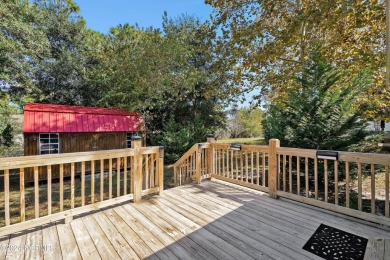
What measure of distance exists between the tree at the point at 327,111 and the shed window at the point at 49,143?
7757 millimetres

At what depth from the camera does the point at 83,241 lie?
225cm

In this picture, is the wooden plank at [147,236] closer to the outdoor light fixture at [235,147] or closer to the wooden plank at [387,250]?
the wooden plank at [387,250]

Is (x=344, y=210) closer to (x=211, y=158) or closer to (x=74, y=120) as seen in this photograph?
(x=211, y=158)

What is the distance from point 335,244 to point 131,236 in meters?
2.40

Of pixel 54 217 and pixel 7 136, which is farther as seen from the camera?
pixel 7 136

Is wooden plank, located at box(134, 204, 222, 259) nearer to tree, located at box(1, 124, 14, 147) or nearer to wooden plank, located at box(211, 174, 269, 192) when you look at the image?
wooden plank, located at box(211, 174, 269, 192)

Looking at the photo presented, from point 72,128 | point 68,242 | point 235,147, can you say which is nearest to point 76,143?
point 72,128

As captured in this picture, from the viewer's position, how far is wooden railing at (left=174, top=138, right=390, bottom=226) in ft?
8.44

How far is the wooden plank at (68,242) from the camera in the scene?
6.59 ft

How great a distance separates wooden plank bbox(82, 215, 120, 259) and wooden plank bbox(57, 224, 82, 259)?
0.19 m

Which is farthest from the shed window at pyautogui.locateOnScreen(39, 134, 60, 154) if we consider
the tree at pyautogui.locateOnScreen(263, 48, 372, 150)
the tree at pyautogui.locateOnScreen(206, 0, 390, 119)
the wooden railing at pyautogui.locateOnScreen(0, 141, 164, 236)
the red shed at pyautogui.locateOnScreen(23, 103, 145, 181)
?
the tree at pyautogui.locateOnScreen(263, 48, 372, 150)

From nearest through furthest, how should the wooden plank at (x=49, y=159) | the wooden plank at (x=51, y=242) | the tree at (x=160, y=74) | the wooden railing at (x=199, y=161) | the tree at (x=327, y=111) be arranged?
1. the wooden plank at (x=51, y=242)
2. the wooden plank at (x=49, y=159)
3. the tree at (x=327, y=111)
4. the wooden railing at (x=199, y=161)
5. the tree at (x=160, y=74)

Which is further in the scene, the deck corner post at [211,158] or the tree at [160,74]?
the tree at [160,74]

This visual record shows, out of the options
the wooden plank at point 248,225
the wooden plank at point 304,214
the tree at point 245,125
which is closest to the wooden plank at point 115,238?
the wooden plank at point 248,225
